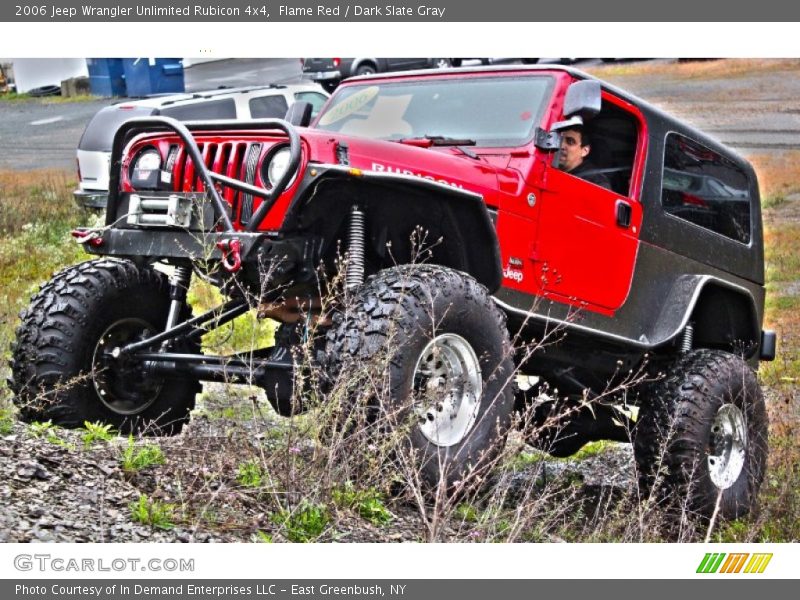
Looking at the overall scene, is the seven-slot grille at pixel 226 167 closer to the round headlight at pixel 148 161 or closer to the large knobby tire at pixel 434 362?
the round headlight at pixel 148 161

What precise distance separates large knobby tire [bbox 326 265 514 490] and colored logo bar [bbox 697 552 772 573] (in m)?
1.03

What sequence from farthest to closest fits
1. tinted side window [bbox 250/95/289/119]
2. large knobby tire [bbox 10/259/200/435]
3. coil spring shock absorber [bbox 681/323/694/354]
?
tinted side window [bbox 250/95/289/119]
coil spring shock absorber [bbox 681/323/694/354]
large knobby tire [bbox 10/259/200/435]

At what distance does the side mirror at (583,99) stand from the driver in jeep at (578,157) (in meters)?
0.44

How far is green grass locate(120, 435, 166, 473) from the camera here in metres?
5.49

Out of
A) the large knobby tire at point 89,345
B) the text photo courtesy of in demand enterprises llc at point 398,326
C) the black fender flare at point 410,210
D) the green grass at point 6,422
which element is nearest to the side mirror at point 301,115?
the text photo courtesy of in demand enterprises llc at point 398,326

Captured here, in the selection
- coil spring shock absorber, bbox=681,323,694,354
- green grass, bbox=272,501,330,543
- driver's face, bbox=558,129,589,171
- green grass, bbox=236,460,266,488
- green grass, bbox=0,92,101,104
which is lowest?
coil spring shock absorber, bbox=681,323,694,354

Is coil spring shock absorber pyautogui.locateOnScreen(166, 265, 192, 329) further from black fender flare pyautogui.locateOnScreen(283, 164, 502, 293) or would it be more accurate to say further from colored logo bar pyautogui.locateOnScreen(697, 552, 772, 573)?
colored logo bar pyautogui.locateOnScreen(697, 552, 772, 573)

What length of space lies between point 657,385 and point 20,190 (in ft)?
17.3

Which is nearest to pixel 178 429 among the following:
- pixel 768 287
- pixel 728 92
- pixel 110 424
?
pixel 110 424

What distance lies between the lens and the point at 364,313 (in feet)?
17.8

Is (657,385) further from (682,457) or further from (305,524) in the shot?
(305,524)

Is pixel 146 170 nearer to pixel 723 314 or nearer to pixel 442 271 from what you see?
pixel 442 271

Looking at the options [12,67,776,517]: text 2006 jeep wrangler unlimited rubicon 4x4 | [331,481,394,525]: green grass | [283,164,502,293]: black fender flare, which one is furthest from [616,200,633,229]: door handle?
[331,481,394,525]: green grass

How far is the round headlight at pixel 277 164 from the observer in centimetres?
575
